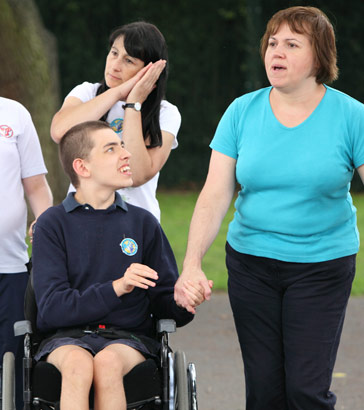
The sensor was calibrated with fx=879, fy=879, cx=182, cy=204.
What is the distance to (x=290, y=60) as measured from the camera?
3586 mm

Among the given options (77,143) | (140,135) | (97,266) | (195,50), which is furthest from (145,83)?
(195,50)

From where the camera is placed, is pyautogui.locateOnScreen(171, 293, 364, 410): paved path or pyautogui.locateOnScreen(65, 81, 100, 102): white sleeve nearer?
pyautogui.locateOnScreen(65, 81, 100, 102): white sleeve

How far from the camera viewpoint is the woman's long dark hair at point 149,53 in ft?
14.0

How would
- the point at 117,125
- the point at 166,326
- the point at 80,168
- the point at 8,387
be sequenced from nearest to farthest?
the point at 8,387 < the point at 166,326 < the point at 80,168 < the point at 117,125

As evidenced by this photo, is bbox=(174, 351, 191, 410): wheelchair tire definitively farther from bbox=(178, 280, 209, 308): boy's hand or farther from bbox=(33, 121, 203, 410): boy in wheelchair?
bbox=(178, 280, 209, 308): boy's hand

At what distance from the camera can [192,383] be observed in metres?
3.79

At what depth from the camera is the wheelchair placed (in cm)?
345

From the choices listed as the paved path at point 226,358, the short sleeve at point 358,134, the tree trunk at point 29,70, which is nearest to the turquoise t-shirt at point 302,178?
the short sleeve at point 358,134

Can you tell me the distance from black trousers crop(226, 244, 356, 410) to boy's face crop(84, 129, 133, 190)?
583mm

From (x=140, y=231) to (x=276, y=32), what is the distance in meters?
1.04

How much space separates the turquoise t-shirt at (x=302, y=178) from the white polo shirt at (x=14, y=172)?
1010 mm

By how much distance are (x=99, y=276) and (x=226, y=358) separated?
2.75m

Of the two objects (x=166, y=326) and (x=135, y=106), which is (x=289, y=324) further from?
(x=135, y=106)

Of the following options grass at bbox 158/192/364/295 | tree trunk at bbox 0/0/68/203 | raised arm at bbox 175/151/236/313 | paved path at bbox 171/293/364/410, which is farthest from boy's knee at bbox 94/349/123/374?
tree trunk at bbox 0/0/68/203
